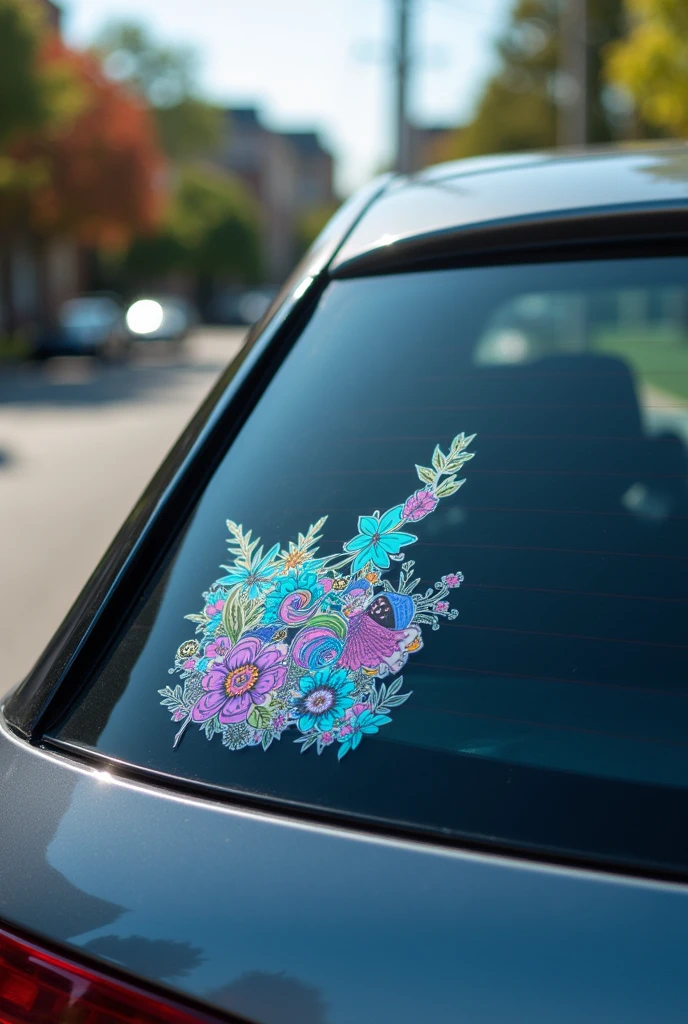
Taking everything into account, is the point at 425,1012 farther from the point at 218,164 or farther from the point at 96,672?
the point at 218,164

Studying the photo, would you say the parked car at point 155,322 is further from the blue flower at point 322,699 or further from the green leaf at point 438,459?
the blue flower at point 322,699

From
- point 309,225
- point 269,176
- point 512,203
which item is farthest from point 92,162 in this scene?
point 309,225

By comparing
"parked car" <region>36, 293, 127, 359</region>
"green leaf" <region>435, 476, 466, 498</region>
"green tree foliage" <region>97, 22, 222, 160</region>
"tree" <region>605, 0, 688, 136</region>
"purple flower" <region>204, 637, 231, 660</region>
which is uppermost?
"green tree foliage" <region>97, 22, 222, 160</region>

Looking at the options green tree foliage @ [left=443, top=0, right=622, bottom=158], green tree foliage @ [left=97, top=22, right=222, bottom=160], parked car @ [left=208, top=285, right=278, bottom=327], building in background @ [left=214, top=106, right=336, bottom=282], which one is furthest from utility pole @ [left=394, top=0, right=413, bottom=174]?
building in background @ [left=214, top=106, right=336, bottom=282]

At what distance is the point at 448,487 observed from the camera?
1.45m

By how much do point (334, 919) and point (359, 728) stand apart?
241 mm

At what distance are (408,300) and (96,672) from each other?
25.6 inches

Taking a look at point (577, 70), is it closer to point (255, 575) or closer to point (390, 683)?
point (255, 575)

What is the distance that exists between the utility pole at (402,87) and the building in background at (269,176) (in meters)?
59.3

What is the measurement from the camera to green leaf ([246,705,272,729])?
4.18 feet

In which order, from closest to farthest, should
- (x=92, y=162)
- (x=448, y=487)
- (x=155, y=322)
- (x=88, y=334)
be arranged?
(x=448, y=487), (x=88, y=334), (x=92, y=162), (x=155, y=322)

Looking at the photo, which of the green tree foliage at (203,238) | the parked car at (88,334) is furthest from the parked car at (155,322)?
the green tree foliage at (203,238)

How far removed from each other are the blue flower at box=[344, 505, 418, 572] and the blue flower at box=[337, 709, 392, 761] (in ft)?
0.66

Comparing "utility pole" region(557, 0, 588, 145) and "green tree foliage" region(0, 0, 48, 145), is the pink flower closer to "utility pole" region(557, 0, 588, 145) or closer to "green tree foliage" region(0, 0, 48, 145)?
"green tree foliage" region(0, 0, 48, 145)
